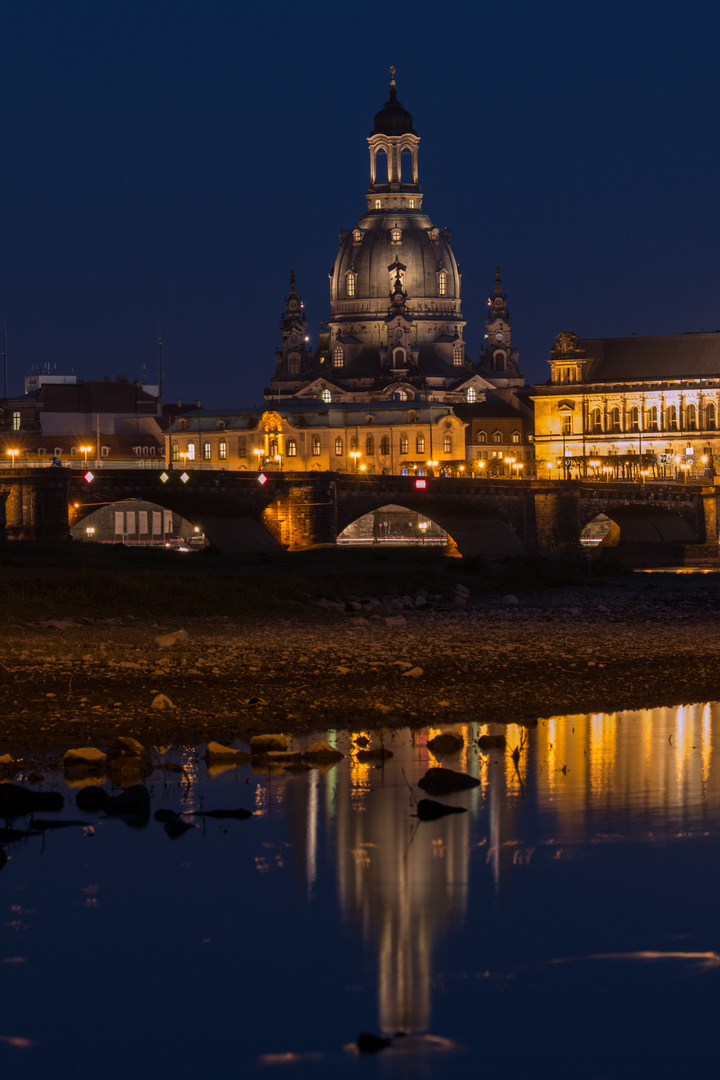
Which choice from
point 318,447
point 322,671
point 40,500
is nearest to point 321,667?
point 322,671

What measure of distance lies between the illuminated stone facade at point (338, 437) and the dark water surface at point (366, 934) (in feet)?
476

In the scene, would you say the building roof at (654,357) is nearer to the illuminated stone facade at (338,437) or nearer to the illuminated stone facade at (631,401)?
the illuminated stone facade at (631,401)

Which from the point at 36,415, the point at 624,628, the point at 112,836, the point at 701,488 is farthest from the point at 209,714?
the point at 36,415

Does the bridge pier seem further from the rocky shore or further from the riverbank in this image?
the rocky shore

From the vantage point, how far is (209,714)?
2522 cm

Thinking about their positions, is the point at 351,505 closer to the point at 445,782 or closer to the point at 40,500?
the point at 40,500

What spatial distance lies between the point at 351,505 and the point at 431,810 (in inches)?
3043

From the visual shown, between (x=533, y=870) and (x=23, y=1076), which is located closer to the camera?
(x=23, y=1076)

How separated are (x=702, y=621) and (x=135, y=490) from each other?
1774 inches

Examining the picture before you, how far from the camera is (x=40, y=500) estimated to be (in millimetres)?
82562

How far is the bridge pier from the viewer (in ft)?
270

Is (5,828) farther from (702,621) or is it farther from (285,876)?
(702,621)

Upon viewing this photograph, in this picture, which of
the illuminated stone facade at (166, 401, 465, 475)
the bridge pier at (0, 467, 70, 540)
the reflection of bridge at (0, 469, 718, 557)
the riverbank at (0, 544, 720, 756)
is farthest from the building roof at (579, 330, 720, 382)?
the riverbank at (0, 544, 720, 756)

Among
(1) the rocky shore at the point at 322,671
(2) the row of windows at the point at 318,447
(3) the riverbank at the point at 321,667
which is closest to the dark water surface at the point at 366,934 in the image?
(1) the rocky shore at the point at 322,671
